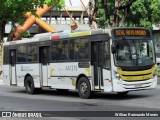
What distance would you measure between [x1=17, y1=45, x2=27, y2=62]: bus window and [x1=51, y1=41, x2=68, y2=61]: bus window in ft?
9.17

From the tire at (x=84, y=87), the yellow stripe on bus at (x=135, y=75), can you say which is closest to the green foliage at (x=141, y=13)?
the tire at (x=84, y=87)

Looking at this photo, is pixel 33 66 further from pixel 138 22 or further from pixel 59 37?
pixel 138 22

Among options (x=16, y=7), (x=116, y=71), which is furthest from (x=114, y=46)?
(x=16, y=7)

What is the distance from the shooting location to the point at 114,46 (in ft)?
55.4

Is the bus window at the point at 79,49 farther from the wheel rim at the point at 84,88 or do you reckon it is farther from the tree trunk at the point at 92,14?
the tree trunk at the point at 92,14

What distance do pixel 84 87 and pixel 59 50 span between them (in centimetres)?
245

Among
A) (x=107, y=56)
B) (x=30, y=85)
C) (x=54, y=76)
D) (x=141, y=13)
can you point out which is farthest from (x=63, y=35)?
(x=141, y=13)

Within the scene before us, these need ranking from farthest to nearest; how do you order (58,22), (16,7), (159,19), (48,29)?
(58,22)
(48,29)
(159,19)
(16,7)

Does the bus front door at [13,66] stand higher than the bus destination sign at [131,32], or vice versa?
the bus destination sign at [131,32]

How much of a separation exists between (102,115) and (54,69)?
739cm

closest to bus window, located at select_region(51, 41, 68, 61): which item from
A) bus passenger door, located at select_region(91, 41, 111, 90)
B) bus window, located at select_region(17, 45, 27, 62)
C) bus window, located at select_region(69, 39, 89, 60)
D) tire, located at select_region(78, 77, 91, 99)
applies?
bus window, located at select_region(69, 39, 89, 60)

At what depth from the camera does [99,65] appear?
693 inches

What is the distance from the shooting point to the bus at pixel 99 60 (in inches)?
672

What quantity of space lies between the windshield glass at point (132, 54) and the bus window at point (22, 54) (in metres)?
6.92
